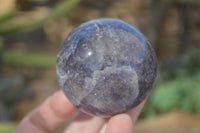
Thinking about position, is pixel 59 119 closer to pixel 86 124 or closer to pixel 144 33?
pixel 86 124

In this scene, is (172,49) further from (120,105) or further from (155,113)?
(120,105)

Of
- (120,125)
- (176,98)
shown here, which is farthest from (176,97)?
(120,125)

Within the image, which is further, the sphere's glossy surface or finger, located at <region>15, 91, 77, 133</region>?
finger, located at <region>15, 91, 77, 133</region>

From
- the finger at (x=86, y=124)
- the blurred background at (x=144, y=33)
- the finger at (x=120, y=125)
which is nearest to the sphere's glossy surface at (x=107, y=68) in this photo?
the finger at (x=120, y=125)

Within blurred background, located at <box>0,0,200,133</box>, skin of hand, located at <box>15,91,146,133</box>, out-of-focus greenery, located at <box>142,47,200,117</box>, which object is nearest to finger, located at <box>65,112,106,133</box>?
skin of hand, located at <box>15,91,146,133</box>

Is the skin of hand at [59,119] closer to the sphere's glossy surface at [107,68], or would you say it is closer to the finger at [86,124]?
the finger at [86,124]

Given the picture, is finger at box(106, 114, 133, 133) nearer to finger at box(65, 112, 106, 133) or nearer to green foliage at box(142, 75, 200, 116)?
finger at box(65, 112, 106, 133)

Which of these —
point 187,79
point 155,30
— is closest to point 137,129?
point 187,79
